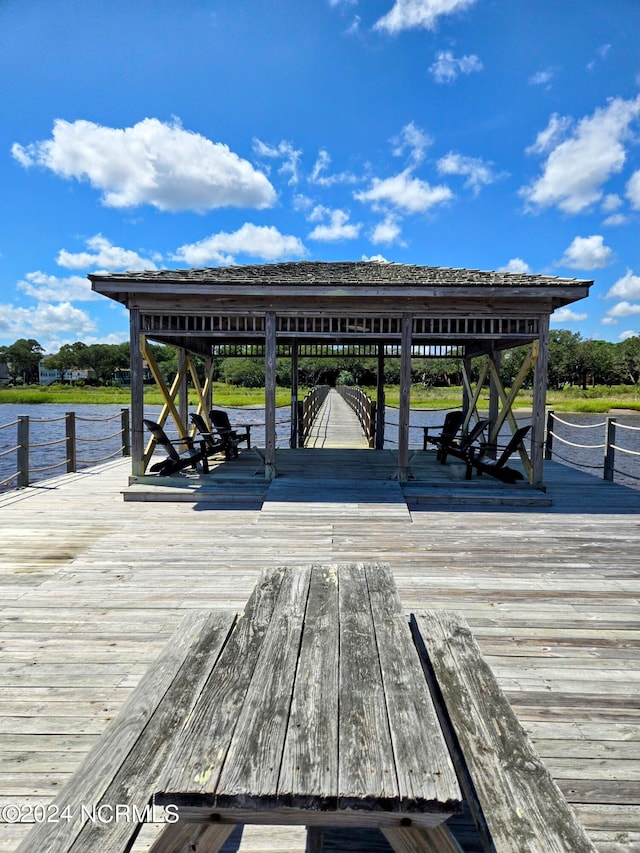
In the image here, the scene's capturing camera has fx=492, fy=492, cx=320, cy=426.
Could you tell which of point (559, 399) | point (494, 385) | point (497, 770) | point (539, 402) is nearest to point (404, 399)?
point (539, 402)

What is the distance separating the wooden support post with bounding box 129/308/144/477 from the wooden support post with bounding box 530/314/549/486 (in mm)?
5825

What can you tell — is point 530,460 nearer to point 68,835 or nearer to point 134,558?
point 134,558

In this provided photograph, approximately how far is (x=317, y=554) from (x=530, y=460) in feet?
14.5

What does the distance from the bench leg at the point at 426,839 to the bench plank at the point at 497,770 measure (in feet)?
0.33

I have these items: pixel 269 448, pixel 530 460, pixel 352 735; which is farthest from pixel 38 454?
pixel 352 735

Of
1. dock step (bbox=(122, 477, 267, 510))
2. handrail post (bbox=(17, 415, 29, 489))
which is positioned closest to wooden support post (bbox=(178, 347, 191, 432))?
dock step (bbox=(122, 477, 267, 510))

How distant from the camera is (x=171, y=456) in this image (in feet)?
25.2

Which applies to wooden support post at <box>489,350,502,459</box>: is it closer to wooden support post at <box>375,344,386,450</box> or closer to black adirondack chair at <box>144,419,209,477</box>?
wooden support post at <box>375,344,386,450</box>

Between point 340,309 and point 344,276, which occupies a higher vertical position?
point 344,276

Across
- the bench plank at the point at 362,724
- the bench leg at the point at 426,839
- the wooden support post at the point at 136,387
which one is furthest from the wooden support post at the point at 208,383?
the bench leg at the point at 426,839

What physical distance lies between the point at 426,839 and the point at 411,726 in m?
0.24

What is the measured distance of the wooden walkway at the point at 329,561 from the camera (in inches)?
89.5

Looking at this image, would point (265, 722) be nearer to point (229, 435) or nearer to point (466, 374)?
point (229, 435)

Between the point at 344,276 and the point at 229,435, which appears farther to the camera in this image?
the point at 229,435
